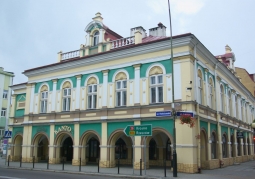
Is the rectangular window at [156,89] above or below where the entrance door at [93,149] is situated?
above

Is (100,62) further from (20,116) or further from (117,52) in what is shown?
(20,116)

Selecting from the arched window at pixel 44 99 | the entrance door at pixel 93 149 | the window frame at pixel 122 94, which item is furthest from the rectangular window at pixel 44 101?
the window frame at pixel 122 94

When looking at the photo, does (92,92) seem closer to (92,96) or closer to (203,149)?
(92,96)

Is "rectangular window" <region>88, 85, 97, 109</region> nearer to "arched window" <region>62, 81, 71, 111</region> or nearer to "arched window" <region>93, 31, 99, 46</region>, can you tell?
"arched window" <region>62, 81, 71, 111</region>

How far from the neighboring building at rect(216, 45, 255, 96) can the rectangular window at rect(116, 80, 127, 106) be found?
487 inches

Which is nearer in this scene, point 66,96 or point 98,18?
point 66,96

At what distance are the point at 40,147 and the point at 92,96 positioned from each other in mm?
10367

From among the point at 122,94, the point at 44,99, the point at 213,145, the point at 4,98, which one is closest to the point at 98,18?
the point at 122,94

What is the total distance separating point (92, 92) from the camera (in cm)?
2595

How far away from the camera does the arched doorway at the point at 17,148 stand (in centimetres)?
3131

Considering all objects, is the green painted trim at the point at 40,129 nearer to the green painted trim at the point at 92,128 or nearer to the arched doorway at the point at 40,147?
the arched doorway at the point at 40,147

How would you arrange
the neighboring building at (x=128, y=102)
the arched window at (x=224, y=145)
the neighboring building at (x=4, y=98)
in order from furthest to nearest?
the neighboring building at (x=4, y=98) < the arched window at (x=224, y=145) < the neighboring building at (x=128, y=102)

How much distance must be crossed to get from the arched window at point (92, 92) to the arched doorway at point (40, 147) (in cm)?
699

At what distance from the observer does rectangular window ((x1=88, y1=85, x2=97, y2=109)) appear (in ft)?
84.4
